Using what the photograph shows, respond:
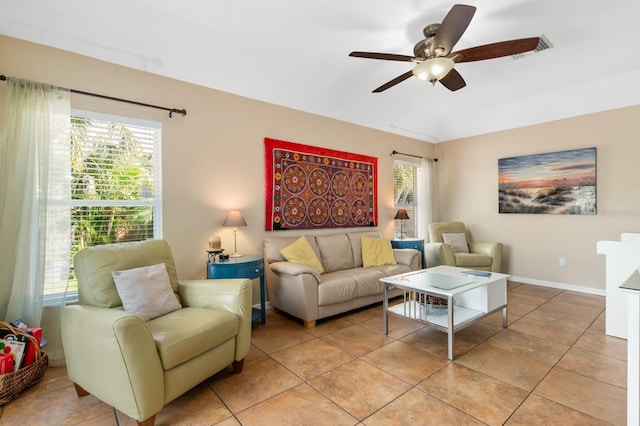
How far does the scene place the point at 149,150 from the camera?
3012mm

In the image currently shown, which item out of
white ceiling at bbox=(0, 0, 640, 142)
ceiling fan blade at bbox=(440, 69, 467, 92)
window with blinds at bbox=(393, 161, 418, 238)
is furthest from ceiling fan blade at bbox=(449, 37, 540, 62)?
window with blinds at bbox=(393, 161, 418, 238)

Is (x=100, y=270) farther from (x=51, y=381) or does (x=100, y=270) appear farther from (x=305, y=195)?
(x=305, y=195)

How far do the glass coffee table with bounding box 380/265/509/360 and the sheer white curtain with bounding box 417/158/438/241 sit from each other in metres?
2.59

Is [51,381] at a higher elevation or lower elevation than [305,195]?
lower

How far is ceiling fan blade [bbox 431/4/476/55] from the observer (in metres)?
1.90

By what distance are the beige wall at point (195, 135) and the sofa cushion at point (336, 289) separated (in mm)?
937

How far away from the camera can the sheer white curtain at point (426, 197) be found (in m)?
5.66

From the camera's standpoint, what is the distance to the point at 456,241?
5004 millimetres

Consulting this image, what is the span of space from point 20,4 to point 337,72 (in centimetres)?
273

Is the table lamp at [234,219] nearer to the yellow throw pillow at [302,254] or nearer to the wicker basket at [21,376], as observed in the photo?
the yellow throw pillow at [302,254]

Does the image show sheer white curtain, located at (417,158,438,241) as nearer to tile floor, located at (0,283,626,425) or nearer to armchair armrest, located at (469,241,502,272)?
armchair armrest, located at (469,241,502,272)

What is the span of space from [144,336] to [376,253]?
2.99 meters

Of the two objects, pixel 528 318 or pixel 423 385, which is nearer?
pixel 423 385

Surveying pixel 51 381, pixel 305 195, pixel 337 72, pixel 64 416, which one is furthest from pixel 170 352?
pixel 337 72
